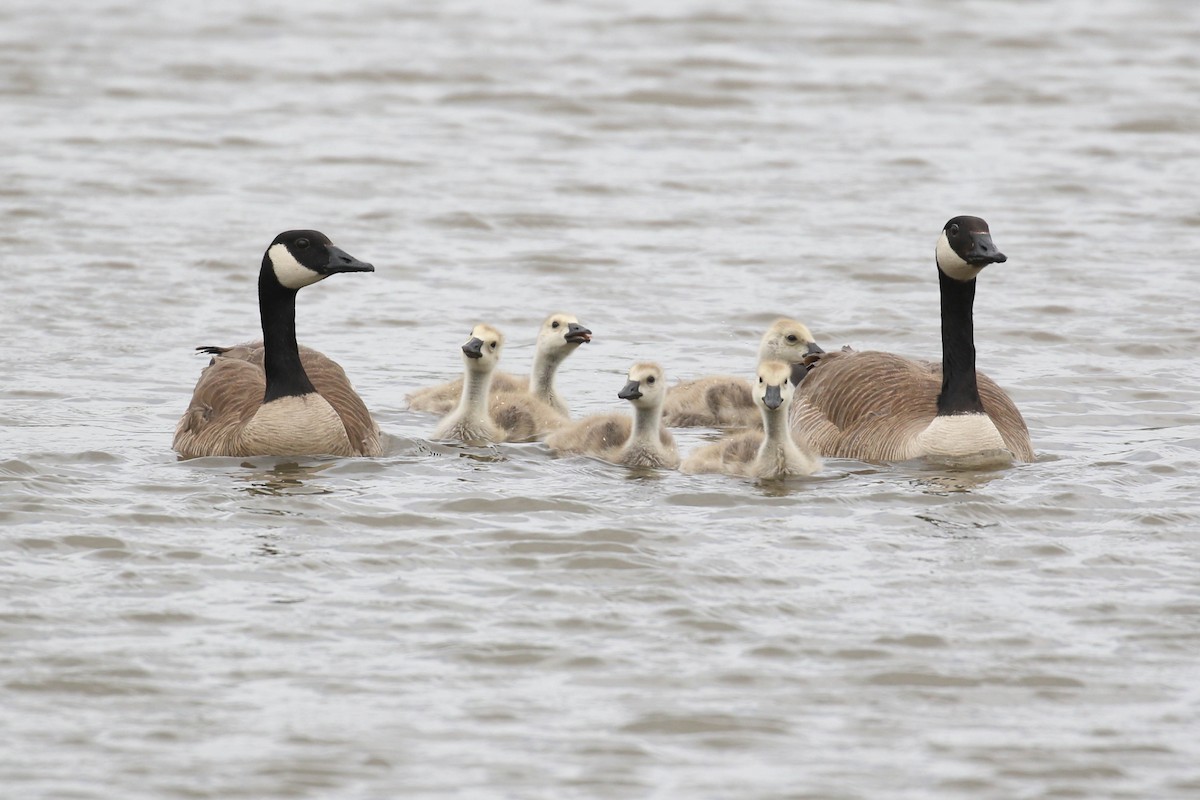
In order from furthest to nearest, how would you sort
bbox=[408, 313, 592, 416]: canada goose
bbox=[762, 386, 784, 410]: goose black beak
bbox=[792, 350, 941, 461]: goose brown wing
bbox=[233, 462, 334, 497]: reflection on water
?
bbox=[408, 313, 592, 416]: canada goose < bbox=[792, 350, 941, 461]: goose brown wing < bbox=[762, 386, 784, 410]: goose black beak < bbox=[233, 462, 334, 497]: reflection on water

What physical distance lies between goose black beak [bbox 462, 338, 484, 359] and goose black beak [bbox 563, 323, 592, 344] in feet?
2.25

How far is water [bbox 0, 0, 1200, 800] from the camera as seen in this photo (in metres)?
7.56

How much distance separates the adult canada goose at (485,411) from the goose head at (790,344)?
5.15 ft

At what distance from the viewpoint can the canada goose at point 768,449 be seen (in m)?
11.0

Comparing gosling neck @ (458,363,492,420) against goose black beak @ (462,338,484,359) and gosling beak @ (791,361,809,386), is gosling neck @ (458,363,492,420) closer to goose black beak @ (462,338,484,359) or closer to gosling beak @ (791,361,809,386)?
goose black beak @ (462,338,484,359)

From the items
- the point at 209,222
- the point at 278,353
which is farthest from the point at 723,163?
the point at 278,353

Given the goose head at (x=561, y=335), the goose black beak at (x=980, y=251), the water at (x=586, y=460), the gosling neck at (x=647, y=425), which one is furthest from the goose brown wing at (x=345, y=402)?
the goose black beak at (x=980, y=251)

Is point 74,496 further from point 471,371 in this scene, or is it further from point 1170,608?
point 1170,608

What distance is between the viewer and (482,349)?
12008 millimetres

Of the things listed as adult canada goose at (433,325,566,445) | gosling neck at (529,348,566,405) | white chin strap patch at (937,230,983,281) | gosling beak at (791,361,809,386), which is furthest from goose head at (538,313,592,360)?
white chin strap patch at (937,230,983,281)

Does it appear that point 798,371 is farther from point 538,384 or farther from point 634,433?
point 634,433

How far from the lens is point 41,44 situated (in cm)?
2767

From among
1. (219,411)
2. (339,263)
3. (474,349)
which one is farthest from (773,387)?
(219,411)

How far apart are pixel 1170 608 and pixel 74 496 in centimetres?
560
